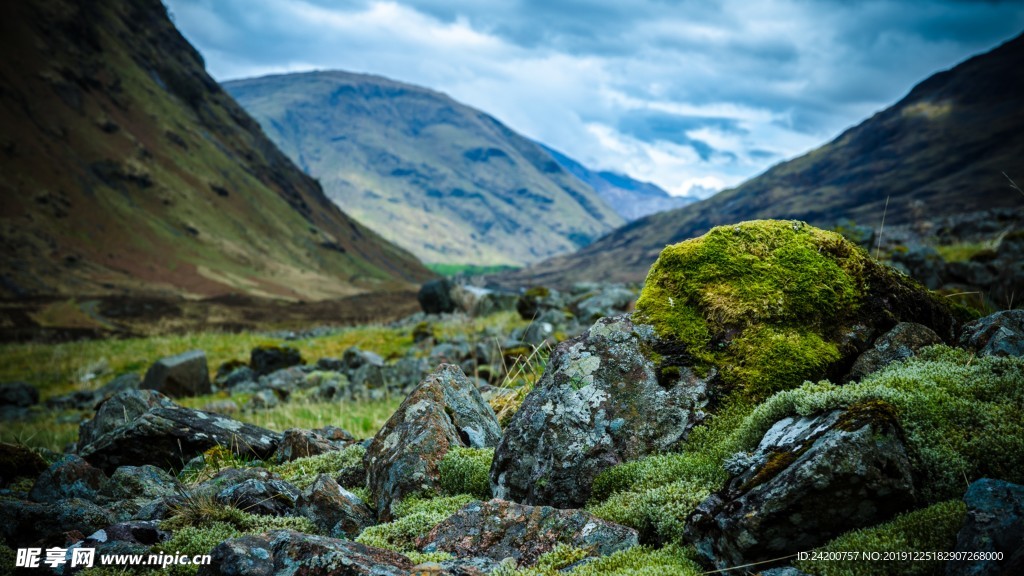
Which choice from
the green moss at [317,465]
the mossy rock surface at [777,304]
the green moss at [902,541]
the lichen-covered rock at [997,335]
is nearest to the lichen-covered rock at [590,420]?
the mossy rock surface at [777,304]

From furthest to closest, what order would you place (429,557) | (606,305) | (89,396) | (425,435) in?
(606,305) < (89,396) < (425,435) < (429,557)

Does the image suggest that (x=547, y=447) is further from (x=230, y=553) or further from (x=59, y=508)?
(x=59, y=508)

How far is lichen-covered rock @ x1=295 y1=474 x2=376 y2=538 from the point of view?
18.6 feet

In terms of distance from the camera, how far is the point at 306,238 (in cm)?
16500

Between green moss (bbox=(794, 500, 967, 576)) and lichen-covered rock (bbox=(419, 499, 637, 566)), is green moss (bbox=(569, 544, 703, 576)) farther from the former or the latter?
green moss (bbox=(794, 500, 967, 576))

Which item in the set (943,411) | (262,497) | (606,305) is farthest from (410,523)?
(606,305)

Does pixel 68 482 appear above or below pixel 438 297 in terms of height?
above

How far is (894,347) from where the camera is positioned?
5.73 m

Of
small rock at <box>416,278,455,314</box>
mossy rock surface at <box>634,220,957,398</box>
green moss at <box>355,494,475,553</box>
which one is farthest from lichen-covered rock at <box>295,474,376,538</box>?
small rock at <box>416,278,455,314</box>

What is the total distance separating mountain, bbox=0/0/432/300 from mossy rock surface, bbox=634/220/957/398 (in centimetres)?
9086

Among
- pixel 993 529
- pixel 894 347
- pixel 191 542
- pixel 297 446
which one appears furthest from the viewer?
pixel 297 446

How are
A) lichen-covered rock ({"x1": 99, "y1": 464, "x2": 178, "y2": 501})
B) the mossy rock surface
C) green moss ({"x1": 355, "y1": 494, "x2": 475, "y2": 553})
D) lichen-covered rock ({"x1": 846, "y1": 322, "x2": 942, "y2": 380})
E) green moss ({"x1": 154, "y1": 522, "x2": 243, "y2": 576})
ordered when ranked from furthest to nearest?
lichen-covered rock ({"x1": 99, "y1": 464, "x2": 178, "y2": 501})
the mossy rock surface
lichen-covered rock ({"x1": 846, "y1": 322, "x2": 942, "y2": 380})
green moss ({"x1": 355, "y1": 494, "x2": 475, "y2": 553})
green moss ({"x1": 154, "y1": 522, "x2": 243, "y2": 576})

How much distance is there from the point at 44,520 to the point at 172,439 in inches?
132

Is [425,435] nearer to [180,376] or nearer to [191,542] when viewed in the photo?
[191,542]
